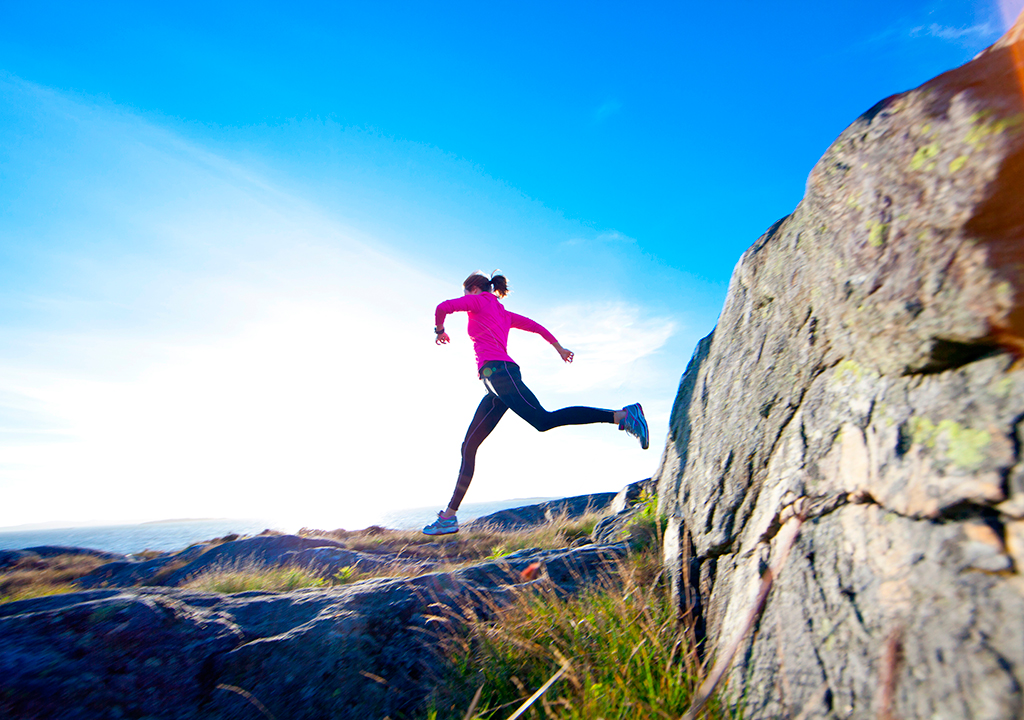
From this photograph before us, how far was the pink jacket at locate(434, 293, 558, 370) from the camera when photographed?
5.72 m

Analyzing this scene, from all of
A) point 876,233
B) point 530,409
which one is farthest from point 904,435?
point 530,409

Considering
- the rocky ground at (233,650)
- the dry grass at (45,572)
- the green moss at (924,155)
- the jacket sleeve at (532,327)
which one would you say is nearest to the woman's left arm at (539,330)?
the jacket sleeve at (532,327)

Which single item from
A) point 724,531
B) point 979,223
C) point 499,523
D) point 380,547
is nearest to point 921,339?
point 979,223

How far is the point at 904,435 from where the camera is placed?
5.04ft

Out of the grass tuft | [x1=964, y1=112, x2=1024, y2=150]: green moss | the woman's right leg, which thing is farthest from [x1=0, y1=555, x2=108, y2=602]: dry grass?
[x1=964, y1=112, x2=1024, y2=150]: green moss

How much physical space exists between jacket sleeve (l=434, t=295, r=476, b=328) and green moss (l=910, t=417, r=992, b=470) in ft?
15.4

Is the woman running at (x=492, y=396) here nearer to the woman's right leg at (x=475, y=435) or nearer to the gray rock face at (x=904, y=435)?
the woman's right leg at (x=475, y=435)

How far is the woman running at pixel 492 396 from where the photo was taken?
214 inches

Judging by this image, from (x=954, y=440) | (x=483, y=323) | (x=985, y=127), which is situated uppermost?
(x=483, y=323)

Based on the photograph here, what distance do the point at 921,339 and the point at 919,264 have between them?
25 cm

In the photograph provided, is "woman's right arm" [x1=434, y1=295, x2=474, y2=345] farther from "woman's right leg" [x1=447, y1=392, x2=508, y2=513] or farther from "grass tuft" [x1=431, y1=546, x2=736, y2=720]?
"grass tuft" [x1=431, y1=546, x2=736, y2=720]

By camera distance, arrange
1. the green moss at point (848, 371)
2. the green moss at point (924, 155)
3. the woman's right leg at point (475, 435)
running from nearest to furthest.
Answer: the green moss at point (924, 155), the green moss at point (848, 371), the woman's right leg at point (475, 435)

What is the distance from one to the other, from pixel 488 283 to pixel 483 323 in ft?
2.28

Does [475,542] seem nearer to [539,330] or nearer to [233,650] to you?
[539,330]
